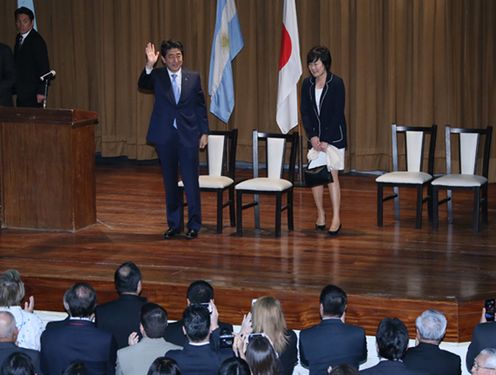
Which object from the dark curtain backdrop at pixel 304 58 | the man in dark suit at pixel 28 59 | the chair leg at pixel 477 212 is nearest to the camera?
the chair leg at pixel 477 212

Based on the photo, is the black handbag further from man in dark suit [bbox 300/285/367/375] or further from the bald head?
the bald head

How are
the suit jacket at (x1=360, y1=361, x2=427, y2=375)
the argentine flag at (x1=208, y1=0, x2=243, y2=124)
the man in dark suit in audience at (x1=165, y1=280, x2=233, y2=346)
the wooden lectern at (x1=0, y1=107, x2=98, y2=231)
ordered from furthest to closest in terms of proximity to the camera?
the argentine flag at (x1=208, y1=0, x2=243, y2=124) → the wooden lectern at (x1=0, y1=107, x2=98, y2=231) → the man in dark suit in audience at (x1=165, y1=280, x2=233, y2=346) → the suit jacket at (x1=360, y1=361, x2=427, y2=375)

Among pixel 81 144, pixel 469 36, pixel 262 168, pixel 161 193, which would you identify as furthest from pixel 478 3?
pixel 81 144

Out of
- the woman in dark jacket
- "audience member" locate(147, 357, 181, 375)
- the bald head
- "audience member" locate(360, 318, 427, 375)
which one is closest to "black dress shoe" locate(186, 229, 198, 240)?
the woman in dark jacket

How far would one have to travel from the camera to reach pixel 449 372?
5176mm

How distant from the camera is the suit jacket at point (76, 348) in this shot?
533 centimetres

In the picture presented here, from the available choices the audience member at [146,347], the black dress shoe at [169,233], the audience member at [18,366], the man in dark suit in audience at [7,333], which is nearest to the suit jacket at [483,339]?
the audience member at [146,347]

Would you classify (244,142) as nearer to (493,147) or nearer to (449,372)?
(493,147)

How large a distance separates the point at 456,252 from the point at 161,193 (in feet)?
11.1

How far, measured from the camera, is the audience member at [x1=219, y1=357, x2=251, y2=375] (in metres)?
4.21

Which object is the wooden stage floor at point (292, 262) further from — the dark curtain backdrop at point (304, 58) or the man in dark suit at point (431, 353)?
the dark curtain backdrop at point (304, 58)

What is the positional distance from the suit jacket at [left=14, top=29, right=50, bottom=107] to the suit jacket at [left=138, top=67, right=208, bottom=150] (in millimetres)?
1759

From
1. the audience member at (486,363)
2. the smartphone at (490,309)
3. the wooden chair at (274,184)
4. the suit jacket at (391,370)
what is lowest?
the smartphone at (490,309)

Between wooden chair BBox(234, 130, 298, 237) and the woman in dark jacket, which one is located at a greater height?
the woman in dark jacket
